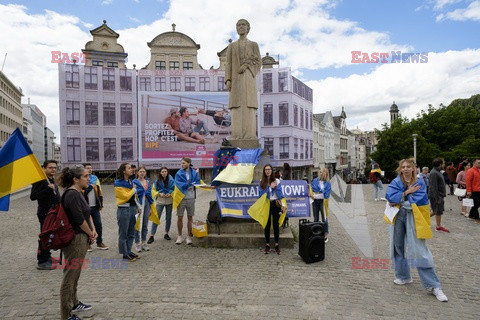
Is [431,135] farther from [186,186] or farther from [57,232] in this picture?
[57,232]

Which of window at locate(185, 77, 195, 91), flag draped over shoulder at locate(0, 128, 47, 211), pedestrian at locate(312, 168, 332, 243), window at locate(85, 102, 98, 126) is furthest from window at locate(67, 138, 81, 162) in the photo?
flag draped over shoulder at locate(0, 128, 47, 211)

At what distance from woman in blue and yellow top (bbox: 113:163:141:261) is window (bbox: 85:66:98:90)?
28946 millimetres

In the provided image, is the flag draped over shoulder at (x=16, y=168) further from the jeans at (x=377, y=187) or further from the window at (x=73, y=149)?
the window at (x=73, y=149)

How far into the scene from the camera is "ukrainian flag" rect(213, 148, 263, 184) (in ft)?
23.9

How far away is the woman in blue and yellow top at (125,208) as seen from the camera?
20.8ft

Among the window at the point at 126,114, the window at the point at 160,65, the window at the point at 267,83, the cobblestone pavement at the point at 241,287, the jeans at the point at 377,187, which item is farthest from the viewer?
the window at the point at 267,83

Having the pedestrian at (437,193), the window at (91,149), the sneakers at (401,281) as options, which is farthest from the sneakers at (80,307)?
the window at (91,149)

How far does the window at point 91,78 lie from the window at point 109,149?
204 inches

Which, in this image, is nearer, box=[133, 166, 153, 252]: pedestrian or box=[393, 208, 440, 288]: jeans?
box=[393, 208, 440, 288]: jeans

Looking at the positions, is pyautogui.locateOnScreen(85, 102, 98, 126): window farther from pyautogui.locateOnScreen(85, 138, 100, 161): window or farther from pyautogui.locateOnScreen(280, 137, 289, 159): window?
pyautogui.locateOnScreen(280, 137, 289, 159): window

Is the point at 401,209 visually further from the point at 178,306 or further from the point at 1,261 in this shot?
the point at 1,261

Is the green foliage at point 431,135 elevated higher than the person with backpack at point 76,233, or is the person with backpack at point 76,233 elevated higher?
the green foliage at point 431,135

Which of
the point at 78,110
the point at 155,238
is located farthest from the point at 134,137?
the point at 155,238

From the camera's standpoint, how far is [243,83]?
8.45 m
